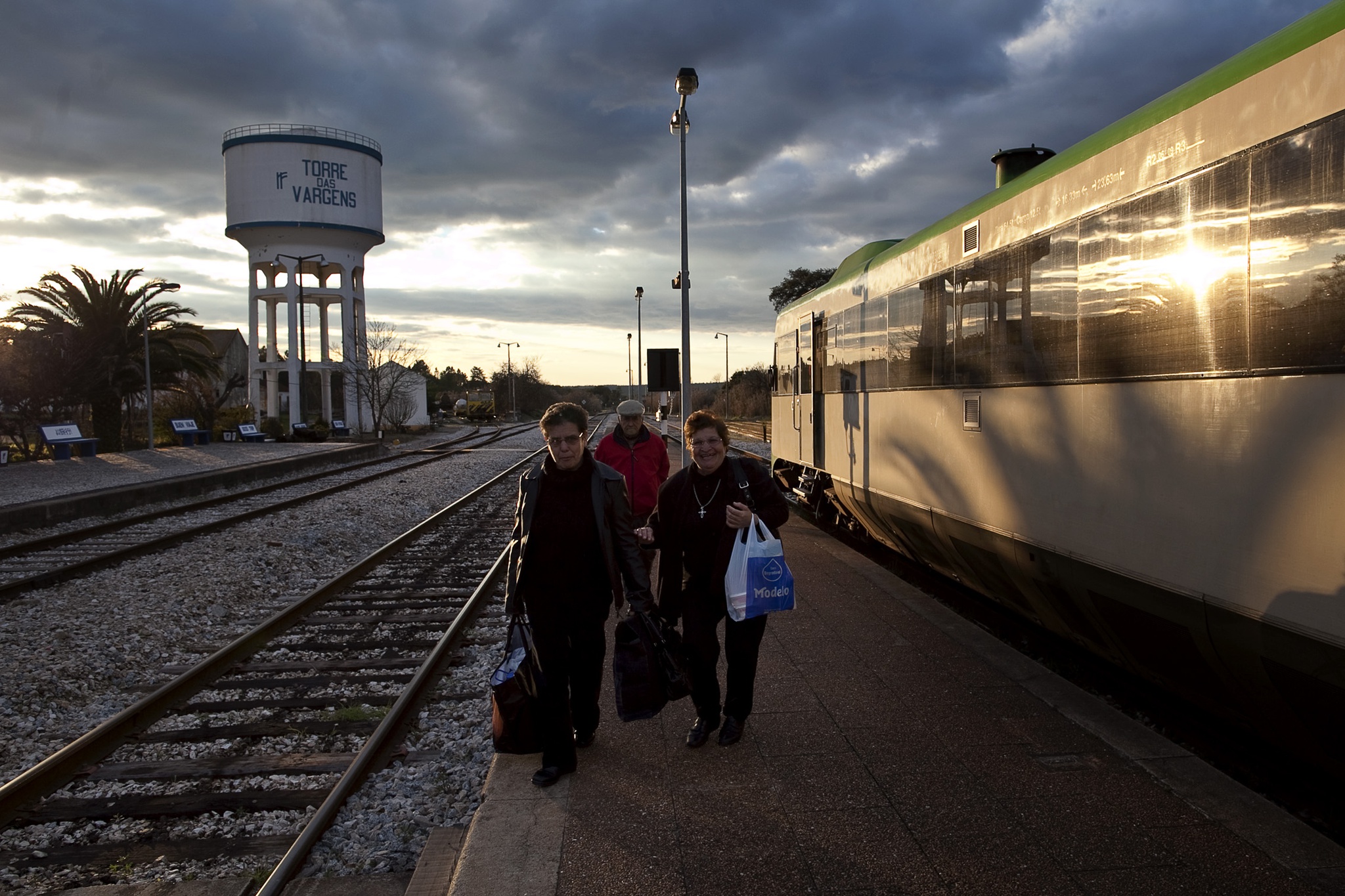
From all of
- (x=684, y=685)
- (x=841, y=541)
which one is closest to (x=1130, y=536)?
(x=684, y=685)

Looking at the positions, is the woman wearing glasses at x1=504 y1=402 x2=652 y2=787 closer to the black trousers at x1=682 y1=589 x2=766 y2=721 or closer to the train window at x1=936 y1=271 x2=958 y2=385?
the black trousers at x1=682 y1=589 x2=766 y2=721

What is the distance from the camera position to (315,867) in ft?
12.5

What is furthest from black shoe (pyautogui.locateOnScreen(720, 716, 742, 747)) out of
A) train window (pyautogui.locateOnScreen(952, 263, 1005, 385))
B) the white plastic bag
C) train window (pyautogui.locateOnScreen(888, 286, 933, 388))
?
train window (pyautogui.locateOnScreen(888, 286, 933, 388))

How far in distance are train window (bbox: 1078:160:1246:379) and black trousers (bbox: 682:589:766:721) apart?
2156 millimetres

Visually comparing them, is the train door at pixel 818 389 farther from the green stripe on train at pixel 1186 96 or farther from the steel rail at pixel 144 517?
the steel rail at pixel 144 517

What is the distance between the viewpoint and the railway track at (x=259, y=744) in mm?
4105

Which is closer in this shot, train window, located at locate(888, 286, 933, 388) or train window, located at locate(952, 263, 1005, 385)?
train window, located at locate(952, 263, 1005, 385)

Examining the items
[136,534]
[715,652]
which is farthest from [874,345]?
[136,534]

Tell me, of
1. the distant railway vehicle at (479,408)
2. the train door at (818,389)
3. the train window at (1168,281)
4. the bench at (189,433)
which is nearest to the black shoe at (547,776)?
the train window at (1168,281)

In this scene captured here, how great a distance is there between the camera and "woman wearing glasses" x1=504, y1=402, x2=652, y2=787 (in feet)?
13.3

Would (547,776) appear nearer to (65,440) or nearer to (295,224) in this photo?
(65,440)

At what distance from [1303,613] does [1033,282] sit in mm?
2705

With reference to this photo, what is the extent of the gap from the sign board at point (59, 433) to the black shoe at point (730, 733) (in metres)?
27.3

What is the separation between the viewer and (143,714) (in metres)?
5.46
